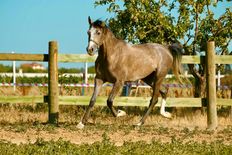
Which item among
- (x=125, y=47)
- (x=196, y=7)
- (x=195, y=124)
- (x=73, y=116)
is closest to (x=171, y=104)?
(x=195, y=124)

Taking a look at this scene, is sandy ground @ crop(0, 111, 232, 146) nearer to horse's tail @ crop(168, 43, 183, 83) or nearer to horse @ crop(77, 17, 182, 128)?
horse @ crop(77, 17, 182, 128)

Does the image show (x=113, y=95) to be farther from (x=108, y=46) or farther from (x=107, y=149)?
(x=107, y=149)

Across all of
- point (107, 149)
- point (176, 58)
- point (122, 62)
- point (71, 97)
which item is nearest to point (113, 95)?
point (122, 62)

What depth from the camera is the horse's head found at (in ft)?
30.8

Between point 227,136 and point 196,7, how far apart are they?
15.6 ft

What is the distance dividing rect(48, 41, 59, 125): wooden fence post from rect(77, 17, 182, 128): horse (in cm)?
A: 83

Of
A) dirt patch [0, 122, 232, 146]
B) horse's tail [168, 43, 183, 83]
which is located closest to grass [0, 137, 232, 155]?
dirt patch [0, 122, 232, 146]

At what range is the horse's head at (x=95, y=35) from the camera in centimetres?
940

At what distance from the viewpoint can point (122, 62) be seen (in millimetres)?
10172

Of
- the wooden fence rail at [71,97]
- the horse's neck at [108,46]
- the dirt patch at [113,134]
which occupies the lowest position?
the dirt patch at [113,134]

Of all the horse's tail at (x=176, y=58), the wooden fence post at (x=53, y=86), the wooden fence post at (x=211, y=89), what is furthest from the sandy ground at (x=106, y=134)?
the horse's tail at (x=176, y=58)

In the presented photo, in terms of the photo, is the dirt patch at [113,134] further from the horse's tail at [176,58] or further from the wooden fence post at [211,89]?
the horse's tail at [176,58]

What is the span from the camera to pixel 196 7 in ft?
43.0

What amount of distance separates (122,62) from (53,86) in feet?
4.91
